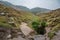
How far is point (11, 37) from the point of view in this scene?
14.3 metres

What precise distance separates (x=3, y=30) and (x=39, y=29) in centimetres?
499

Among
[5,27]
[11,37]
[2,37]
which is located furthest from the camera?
[5,27]

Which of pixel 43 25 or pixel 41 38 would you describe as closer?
pixel 41 38

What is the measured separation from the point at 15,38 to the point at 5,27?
179 centimetres

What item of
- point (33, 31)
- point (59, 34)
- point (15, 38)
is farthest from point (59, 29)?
point (15, 38)

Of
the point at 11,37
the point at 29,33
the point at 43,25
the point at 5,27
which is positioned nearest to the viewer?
the point at 11,37

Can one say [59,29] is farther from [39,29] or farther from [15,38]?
[15,38]

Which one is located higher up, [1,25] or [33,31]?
[1,25]

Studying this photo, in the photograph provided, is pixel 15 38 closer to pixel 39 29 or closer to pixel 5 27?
pixel 5 27

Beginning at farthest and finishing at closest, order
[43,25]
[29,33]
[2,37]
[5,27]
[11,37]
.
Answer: [43,25] → [29,33] → [5,27] → [11,37] → [2,37]

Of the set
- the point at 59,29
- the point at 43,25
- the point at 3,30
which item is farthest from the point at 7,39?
the point at 43,25

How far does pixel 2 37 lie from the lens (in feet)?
43.7

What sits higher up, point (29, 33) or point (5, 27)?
point (5, 27)

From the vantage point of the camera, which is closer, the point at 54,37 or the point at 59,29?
the point at 54,37
